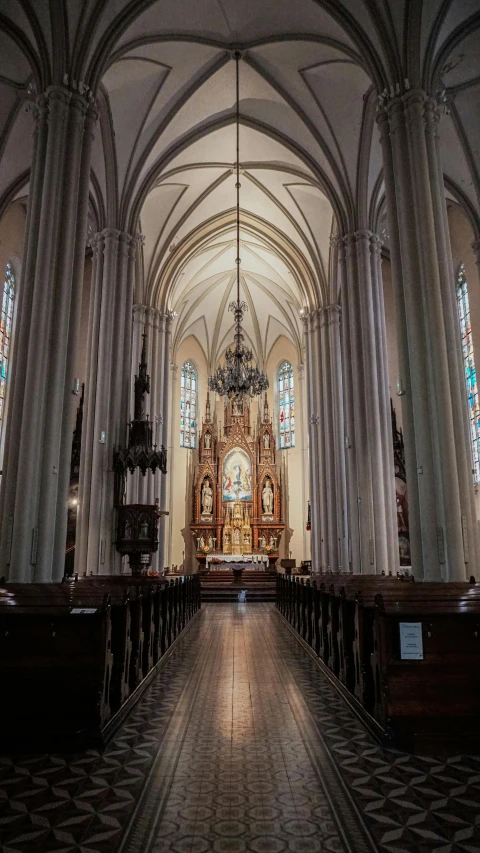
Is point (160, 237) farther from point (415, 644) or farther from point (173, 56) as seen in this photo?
point (415, 644)

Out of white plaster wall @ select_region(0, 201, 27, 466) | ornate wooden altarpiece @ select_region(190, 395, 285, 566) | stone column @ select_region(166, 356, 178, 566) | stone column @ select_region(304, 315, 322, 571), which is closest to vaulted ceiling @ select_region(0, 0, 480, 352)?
white plaster wall @ select_region(0, 201, 27, 466)

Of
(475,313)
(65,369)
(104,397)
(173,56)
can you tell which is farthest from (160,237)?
(65,369)

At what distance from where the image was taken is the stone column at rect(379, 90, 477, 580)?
32.8 ft

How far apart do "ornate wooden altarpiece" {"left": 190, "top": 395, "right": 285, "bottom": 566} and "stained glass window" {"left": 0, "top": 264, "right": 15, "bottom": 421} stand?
12509 millimetres

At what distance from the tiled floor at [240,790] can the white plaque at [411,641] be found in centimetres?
71

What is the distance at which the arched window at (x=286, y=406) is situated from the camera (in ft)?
108

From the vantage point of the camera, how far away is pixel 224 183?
72.8 feet

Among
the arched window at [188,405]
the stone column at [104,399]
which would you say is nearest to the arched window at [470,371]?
the stone column at [104,399]

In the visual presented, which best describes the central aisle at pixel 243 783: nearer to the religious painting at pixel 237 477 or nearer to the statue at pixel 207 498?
the statue at pixel 207 498

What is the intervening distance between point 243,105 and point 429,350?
11.9 meters

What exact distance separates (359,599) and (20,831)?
→ 3406 millimetres

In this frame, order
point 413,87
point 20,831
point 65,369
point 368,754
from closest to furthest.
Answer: point 20,831 → point 368,754 → point 65,369 → point 413,87

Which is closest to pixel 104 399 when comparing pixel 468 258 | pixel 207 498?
pixel 468 258

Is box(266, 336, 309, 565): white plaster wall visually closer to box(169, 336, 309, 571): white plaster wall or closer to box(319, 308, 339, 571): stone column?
box(169, 336, 309, 571): white plaster wall
